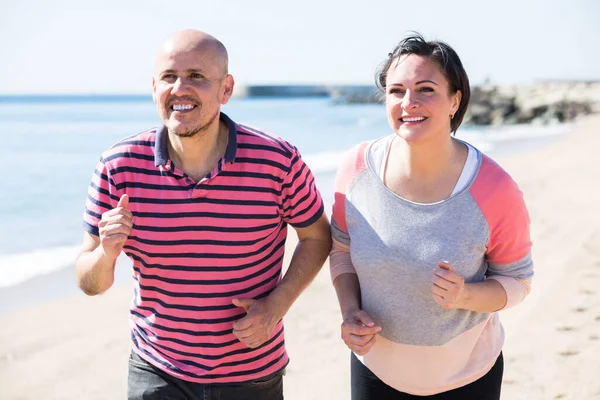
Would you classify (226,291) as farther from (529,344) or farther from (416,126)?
(529,344)

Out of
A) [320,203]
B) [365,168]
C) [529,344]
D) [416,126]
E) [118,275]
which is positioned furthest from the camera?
[118,275]

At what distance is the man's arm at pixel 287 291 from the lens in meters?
2.45

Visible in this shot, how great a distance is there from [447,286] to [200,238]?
930 mm

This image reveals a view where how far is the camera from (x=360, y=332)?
2398mm

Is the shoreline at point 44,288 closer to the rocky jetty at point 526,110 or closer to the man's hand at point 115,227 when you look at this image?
the man's hand at point 115,227

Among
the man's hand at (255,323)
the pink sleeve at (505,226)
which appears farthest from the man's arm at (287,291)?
the pink sleeve at (505,226)

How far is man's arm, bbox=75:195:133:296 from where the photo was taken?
2332 millimetres

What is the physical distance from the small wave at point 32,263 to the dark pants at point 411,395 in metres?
5.88

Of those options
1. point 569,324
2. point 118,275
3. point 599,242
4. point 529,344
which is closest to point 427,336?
point 529,344

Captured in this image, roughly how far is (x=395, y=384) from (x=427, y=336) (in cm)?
23

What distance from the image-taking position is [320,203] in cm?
272

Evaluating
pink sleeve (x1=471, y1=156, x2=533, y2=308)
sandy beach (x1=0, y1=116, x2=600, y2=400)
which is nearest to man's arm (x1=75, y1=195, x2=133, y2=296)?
pink sleeve (x1=471, y1=156, x2=533, y2=308)

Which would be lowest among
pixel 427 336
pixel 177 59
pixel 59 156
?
pixel 59 156

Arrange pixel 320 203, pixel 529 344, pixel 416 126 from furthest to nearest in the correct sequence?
pixel 529 344 → pixel 320 203 → pixel 416 126
